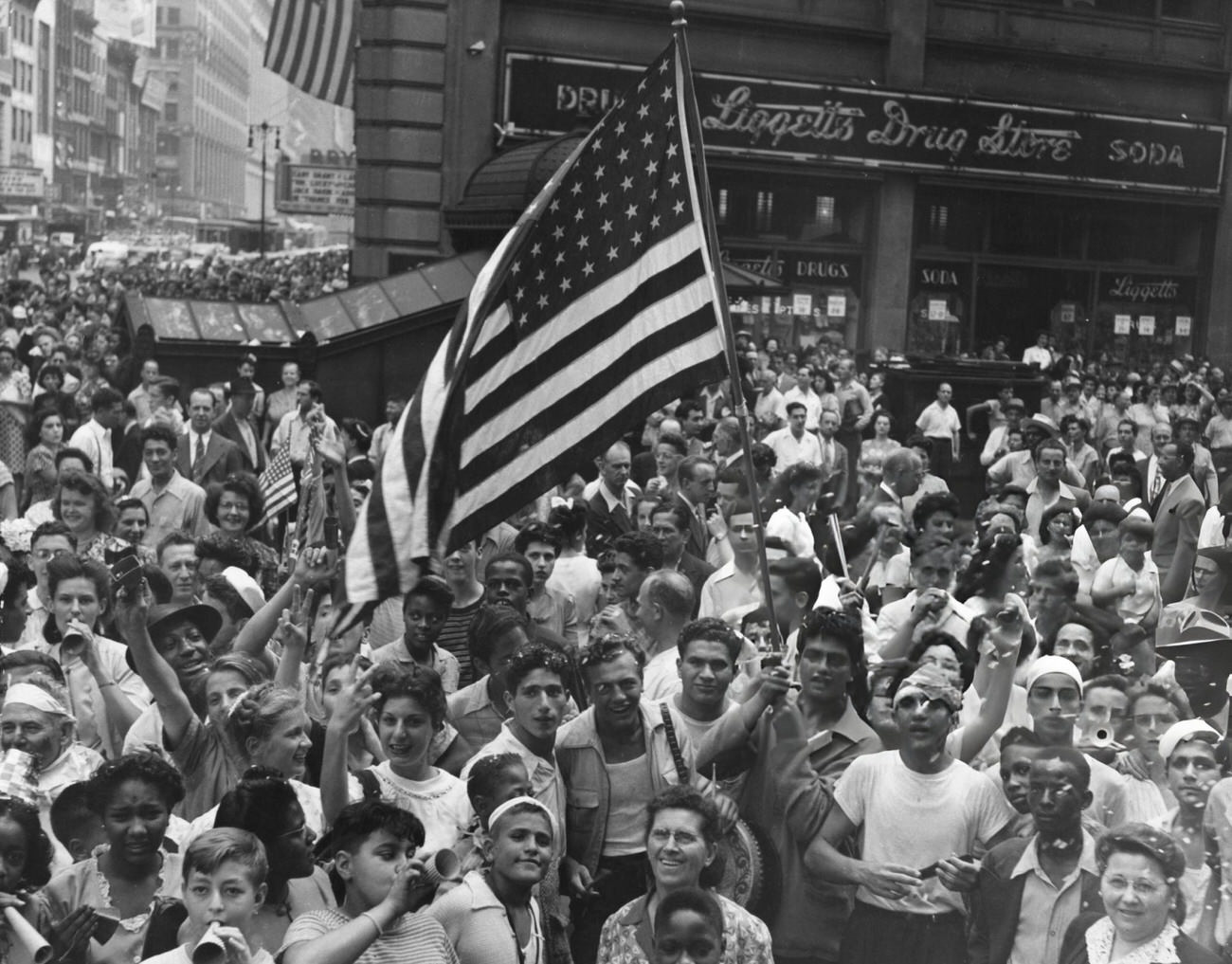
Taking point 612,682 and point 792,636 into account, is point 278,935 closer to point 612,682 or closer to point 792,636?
point 612,682

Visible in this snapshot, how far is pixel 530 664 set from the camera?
631 centimetres

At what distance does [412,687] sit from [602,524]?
535 centimetres

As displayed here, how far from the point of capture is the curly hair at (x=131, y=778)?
549 cm

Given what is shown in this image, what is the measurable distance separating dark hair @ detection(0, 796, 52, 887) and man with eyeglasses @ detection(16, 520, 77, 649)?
275 centimetres

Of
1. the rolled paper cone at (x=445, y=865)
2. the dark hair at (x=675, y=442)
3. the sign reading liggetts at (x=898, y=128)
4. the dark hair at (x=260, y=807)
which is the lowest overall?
the rolled paper cone at (x=445, y=865)

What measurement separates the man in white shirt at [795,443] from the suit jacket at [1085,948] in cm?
973

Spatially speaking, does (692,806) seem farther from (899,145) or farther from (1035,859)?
(899,145)

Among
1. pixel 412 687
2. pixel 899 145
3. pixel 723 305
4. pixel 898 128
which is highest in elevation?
pixel 898 128

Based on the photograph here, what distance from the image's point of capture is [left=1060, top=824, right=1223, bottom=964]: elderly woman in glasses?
5109mm

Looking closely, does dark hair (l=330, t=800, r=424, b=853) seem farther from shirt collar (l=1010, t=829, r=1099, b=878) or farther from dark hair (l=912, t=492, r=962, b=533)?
dark hair (l=912, t=492, r=962, b=533)

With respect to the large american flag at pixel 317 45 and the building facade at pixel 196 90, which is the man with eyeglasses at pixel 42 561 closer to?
the large american flag at pixel 317 45

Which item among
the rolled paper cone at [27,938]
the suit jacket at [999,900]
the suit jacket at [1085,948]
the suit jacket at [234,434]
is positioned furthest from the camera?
the suit jacket at [234,434]

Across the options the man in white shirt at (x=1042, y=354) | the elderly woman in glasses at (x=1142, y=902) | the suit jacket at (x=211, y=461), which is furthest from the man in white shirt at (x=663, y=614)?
the man in white shirt at (x=1042, y=354)

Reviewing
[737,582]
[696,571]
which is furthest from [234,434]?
[737,582]
